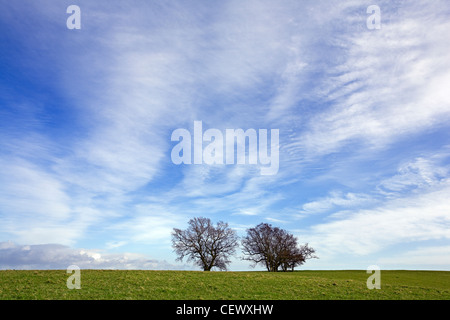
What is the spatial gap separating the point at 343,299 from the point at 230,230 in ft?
141

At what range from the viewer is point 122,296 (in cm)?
2450

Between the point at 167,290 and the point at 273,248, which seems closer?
the point at 167,290

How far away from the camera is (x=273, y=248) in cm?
7669

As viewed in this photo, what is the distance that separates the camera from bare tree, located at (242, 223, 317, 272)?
75750 mm

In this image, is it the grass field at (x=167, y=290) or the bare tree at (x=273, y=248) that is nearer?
the grass field at (x=167, y=290)

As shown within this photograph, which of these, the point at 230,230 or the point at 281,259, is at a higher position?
the point at 230,230

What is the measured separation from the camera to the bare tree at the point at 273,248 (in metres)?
75.8

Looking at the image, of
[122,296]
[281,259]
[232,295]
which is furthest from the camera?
[281,259]

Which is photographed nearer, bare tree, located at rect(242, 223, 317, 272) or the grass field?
the grass field
